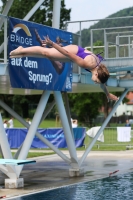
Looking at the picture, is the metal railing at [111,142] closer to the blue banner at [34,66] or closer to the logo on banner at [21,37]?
the blue banner at [34,66]

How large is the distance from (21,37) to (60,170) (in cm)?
772

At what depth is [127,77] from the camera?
22750 millimetres

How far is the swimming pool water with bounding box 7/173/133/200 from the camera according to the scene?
15.1 meters

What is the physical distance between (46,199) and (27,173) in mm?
6643

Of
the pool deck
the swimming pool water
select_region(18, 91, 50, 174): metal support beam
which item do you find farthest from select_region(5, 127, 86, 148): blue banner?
select_region(18, 91, 50, 174): metal support beam

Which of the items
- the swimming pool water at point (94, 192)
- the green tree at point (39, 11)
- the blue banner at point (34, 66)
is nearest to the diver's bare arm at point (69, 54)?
the blue banner at point (34, 66)

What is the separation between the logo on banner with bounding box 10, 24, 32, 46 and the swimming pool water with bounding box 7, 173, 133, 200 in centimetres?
445

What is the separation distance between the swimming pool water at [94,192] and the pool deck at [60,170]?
513 mm

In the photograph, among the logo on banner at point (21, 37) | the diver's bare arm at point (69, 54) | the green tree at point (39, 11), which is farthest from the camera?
the green tree at point (39, 11)

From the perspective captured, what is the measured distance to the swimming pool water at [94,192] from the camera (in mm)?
15125

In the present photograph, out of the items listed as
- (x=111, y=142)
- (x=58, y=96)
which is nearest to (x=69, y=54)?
(x=58, y=96)

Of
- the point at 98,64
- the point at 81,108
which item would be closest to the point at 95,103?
the point at 81,108

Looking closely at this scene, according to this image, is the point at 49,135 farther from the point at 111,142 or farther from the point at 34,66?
the point at 34,66

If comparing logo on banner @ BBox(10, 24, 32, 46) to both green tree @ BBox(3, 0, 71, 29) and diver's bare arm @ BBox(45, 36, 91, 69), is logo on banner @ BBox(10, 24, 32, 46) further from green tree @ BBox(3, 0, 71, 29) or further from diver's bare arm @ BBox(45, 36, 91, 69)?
green tree @ BBox(3, 0, 71, 29)
